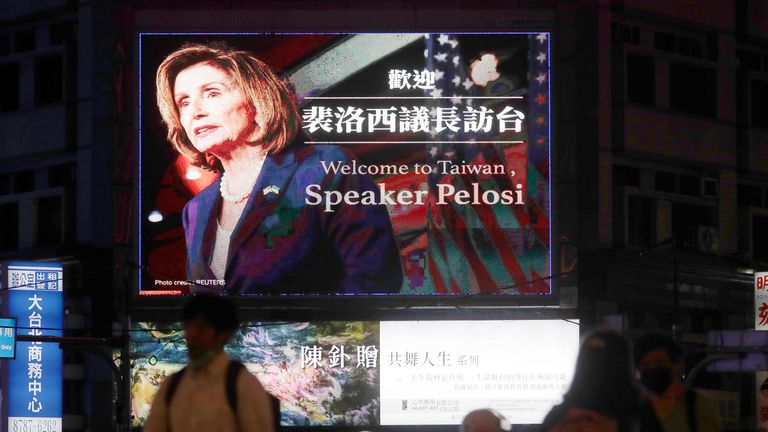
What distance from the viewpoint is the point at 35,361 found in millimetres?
24547

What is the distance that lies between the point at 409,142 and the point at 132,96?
16.2ft

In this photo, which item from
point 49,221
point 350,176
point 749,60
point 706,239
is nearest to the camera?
point 350,176

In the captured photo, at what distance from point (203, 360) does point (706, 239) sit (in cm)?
2258

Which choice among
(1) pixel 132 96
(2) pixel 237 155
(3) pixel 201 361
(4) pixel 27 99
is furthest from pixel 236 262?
(3) pixel 201 361

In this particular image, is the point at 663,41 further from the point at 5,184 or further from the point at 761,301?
the point at 5,184

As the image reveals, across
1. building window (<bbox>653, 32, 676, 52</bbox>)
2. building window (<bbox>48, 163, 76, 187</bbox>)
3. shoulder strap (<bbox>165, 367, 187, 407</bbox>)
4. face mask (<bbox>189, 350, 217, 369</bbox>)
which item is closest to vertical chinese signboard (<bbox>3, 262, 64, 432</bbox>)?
building window (<bbox>48, 163, 76, 187</bbox>)

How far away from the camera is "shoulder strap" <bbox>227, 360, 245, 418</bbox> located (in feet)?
17.1

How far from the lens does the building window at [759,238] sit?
28969mm

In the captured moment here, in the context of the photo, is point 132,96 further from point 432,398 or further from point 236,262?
point 432,398

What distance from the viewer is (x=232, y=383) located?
524cm

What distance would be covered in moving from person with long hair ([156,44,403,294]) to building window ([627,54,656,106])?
5242 mm

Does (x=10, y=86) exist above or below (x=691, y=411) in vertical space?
above

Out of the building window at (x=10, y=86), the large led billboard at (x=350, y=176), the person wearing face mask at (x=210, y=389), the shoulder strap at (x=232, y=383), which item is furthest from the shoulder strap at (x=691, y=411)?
the building window at (x=10, y=86)

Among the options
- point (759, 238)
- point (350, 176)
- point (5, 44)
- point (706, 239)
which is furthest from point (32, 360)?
point (759, 238)
